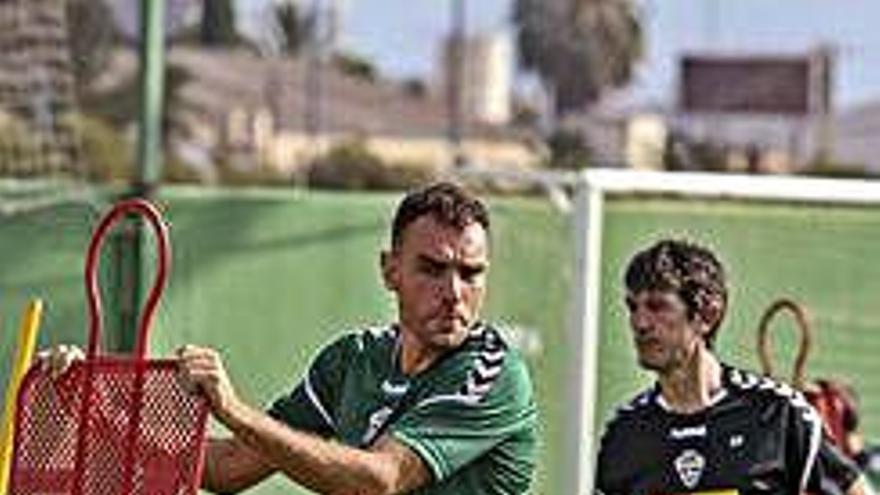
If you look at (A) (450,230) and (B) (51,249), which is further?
(B) (51,249)

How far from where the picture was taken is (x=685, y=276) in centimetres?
664

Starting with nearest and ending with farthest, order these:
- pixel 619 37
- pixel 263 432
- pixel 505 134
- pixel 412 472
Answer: pixel 263 432 → pixel 412 472 → pixel 505 134 → pixel 619 37

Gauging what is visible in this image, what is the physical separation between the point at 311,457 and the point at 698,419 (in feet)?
5.99

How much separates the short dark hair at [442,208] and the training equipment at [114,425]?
0.55m

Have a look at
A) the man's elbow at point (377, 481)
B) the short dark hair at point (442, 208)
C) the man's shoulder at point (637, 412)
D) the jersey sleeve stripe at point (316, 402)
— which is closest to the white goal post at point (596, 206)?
the man's shoulder at point (637, 412)

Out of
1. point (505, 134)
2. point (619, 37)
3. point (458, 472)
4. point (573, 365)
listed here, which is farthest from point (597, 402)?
point (619, 37)

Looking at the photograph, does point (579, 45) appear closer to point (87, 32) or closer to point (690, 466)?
point (87, 32)

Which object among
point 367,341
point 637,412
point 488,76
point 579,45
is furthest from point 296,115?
point 367,341

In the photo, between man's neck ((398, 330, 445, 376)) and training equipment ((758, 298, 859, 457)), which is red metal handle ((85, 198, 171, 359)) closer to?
man's neck ((398, 330, 445, 376))

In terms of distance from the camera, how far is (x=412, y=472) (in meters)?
5.38

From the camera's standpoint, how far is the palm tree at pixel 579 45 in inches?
3327

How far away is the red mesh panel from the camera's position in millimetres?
5051

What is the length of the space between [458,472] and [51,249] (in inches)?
154

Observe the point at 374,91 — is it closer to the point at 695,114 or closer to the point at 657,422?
the point at 695,114
